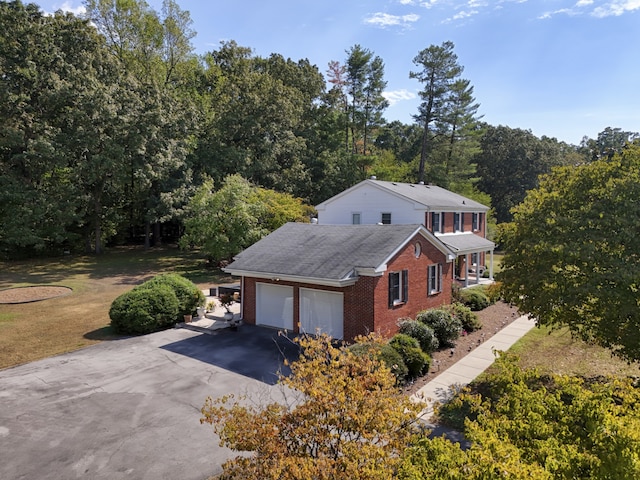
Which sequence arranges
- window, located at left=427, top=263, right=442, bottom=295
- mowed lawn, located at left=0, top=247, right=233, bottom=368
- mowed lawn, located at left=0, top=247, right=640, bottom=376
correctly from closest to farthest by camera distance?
mowed lawn, located at left=0, top=247, right=640, bottom=376
mowed lawn, located at left=0, top=247, right=233, bottom=368
window, located at left=427, top=263, right=442, bottom=295

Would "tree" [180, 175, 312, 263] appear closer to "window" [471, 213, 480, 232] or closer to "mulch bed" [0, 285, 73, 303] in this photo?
"mulch bed" [0, 285, 73, 303]

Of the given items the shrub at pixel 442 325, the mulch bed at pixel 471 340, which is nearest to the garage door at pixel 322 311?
the shrub at pixel 442 325

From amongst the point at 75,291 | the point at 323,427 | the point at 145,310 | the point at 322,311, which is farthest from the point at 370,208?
the point at 323,427

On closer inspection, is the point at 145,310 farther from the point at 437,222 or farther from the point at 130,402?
the point at 437,222

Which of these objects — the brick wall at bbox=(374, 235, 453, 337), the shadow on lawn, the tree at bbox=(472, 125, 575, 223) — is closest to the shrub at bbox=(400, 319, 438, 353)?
the brick wall at bbox=(374, 235, 453, 337)

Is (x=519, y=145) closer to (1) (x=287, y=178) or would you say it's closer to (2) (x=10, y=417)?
(1) (x=287, y=178)

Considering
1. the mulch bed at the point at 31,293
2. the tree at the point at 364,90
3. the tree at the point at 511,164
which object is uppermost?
the tree at the point at 364,90

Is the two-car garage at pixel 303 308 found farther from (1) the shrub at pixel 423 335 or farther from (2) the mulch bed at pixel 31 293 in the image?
(2) the mulch bed at pixel 31 293
